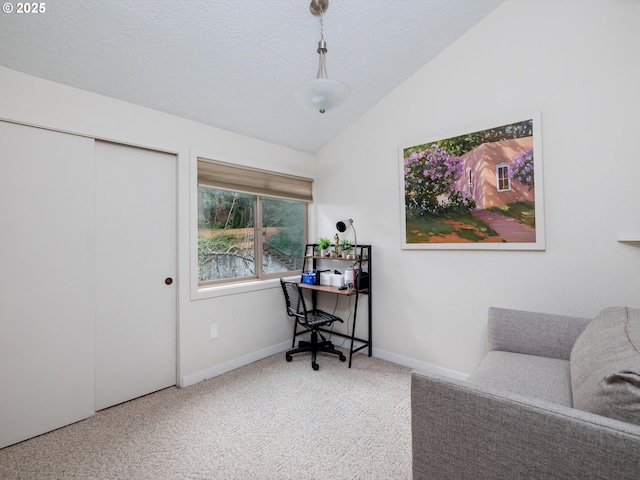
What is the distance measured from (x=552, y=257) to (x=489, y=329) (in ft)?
2.26

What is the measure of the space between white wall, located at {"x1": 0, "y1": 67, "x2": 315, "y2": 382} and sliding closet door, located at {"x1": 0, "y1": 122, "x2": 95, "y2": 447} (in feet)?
0.31

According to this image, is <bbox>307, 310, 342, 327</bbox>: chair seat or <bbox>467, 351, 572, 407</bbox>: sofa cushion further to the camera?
<bbox>307, 310, 342, 327</bbox>: chair seat

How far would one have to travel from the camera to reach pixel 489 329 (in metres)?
2.21

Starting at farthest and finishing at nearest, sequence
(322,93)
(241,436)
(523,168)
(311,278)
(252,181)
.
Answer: (311,278) < (252,181) < (523,168) < (241,436) < (322,93)

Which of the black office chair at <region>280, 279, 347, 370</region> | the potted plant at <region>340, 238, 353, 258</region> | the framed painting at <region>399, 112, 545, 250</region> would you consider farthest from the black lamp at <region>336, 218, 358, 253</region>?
the black office chair at <region>280, 279, 347, 370</region>

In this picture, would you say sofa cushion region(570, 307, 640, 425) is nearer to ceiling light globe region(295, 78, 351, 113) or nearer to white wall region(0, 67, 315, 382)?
ceiling light globe region(295, 78, 351, 113)

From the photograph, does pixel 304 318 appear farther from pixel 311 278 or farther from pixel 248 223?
pixel 248 223

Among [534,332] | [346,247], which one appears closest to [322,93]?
[346,247]

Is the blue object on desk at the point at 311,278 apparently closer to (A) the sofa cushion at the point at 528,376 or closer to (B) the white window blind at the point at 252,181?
(B) the white window blind at the point at 252,181

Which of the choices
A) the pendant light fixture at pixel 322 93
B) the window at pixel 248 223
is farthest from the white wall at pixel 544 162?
the pendant light fixture at pixel 322 93

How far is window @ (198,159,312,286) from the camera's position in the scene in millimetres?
2932

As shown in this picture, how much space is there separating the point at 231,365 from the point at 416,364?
177 centimetres

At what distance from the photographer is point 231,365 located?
292cm

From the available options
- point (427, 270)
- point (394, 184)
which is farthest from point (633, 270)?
point (394, 184)
